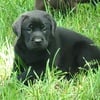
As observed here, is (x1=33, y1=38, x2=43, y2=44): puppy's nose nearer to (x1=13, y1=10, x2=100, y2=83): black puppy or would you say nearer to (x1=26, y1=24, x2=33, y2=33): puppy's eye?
(x1=13, y1=10, x2=100, y2=83): black puppy

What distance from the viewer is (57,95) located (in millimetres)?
4648

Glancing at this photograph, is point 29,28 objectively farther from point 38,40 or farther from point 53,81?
point 53,81

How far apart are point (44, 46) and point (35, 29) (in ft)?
0.59

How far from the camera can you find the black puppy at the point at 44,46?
5148mm

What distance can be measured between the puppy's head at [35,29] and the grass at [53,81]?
31 centimetres

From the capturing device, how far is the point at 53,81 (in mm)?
4812

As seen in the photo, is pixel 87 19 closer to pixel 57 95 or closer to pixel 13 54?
pixel 13 54

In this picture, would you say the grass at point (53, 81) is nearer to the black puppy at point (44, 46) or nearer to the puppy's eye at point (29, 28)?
the black puppy at point (44, 46)

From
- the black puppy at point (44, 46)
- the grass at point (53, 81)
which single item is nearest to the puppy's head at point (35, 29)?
the black puppy at point (44, 46)

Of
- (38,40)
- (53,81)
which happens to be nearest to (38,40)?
(38,40)

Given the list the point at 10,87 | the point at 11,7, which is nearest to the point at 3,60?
the point at 10,87

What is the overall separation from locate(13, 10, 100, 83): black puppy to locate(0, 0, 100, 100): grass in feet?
0.58

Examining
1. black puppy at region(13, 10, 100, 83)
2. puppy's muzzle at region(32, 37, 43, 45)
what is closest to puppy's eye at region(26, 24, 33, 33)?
black puppy at region(13, 10, 100, 83)

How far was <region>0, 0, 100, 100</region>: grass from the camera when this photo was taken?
4637 millimetres
